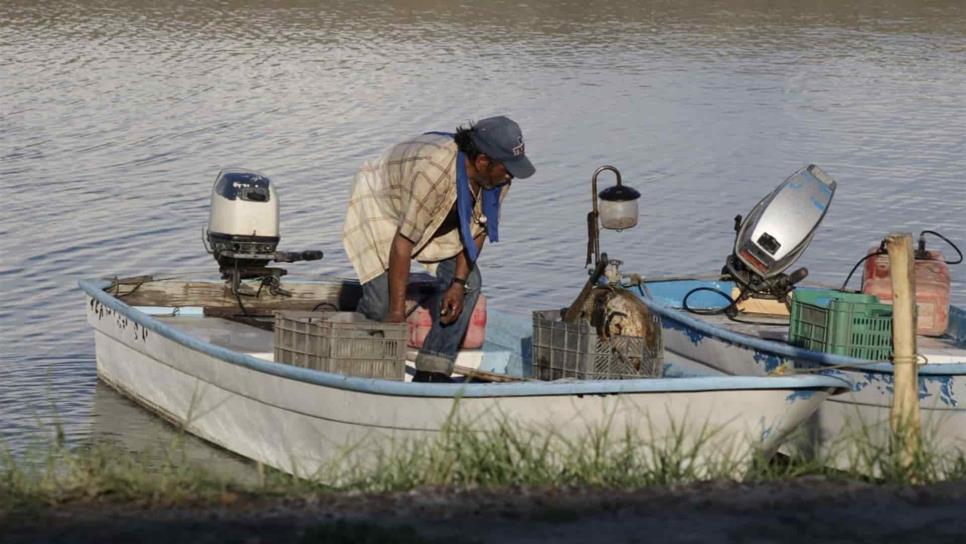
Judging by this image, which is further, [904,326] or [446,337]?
[446,337]

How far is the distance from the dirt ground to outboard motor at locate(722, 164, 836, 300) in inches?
192

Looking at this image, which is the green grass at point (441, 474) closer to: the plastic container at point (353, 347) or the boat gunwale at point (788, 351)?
the plastic container at point (353, 347)

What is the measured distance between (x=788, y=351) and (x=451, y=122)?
13.3 meters

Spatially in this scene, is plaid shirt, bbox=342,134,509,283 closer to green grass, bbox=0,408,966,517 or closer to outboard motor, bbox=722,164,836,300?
green grass, bbox=0,408,966,517

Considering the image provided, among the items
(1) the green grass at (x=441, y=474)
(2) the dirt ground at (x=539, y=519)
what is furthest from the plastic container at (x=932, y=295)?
(2) the dirt ground at (x=539, y=519)

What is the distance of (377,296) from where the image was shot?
9414mm

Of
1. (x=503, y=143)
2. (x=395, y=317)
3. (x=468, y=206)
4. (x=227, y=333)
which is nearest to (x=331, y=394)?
(x=395, y=317)

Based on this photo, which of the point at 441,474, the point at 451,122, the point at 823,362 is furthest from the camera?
the point at 451,122

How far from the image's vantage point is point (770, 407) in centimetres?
869

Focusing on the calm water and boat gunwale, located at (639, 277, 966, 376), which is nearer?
boat gunwale, located at (639, 277, 966, 376)

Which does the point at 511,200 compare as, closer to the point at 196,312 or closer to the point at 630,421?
the point at 196,312

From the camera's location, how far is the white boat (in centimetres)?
862

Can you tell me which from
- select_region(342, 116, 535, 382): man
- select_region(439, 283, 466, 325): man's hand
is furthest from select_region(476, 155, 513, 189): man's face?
select_region(439, 283, 466, 325): man's hand

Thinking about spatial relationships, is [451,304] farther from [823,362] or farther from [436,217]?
[823,362]
